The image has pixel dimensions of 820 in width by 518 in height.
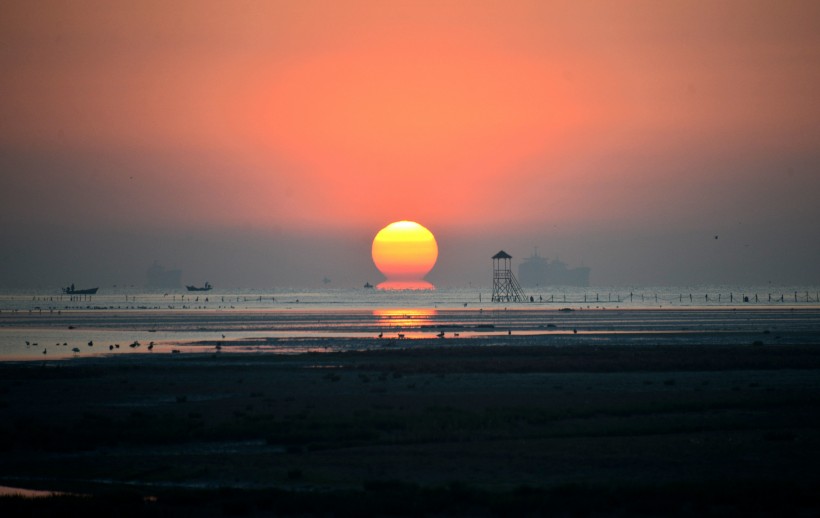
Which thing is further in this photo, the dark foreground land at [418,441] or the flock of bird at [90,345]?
the flock of bird at [90,345]

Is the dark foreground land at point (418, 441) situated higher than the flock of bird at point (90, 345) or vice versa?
the flock of bird at point (90, 345)

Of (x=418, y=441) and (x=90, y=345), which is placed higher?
(x=90, y=345)

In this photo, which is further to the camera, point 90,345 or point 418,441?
point 90,345

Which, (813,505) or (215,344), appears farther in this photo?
(215,344)

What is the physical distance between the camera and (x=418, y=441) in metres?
26.1

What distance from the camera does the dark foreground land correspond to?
1880cm

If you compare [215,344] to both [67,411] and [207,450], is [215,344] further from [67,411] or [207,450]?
[207,450]

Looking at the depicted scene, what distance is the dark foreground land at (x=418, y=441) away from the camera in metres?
18.8

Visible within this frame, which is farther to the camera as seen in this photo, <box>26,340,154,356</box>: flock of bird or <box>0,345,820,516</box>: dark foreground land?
<box>26,340,154,356</box>: flock of bird

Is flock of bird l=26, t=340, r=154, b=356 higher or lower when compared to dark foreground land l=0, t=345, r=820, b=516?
higher

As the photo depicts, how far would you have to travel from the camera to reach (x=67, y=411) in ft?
107

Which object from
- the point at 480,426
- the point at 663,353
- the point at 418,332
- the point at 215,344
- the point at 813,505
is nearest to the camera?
the point at 813,505

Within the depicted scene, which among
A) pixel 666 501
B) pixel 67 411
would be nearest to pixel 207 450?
pixel 67 411

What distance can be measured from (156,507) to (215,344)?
52.6m
